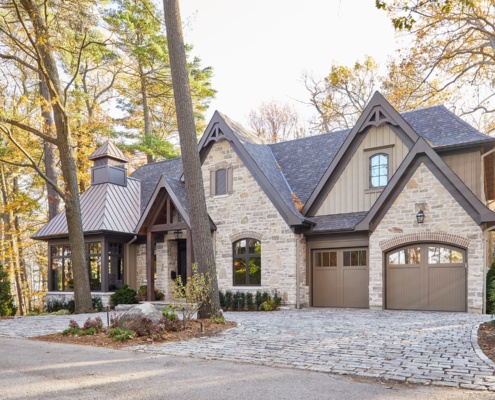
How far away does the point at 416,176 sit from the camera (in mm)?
13695

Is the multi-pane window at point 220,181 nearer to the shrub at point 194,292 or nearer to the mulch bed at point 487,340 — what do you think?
the shrub at point 194,292

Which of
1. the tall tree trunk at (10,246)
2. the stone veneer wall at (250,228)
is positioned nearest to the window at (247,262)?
the stone veneer wall at (250,228)

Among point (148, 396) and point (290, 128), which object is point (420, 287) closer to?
point (148, 396)

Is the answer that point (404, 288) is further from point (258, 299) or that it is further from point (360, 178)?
point (258, 299)

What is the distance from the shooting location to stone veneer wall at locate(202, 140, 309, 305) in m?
15.5

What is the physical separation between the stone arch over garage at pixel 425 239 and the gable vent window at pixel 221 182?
19.7 ft

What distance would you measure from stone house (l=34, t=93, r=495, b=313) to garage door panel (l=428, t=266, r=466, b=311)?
0.09 feet

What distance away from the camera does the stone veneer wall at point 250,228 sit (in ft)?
50.8

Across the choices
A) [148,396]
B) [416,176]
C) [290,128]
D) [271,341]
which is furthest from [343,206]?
[290,128]

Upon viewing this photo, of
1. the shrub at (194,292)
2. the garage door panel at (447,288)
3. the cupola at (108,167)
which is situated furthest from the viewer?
the cupola at (108,167)

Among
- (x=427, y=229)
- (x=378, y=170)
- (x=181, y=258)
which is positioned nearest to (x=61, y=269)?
(x=181, y=258)

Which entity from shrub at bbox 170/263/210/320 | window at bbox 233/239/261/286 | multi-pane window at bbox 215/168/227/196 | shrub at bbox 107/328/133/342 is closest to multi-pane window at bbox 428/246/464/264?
window at bbox 233/239/261/286

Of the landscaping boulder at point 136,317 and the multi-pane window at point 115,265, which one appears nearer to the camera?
the landscaping boulder at point 136,317

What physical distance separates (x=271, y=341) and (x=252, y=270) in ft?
27.4
